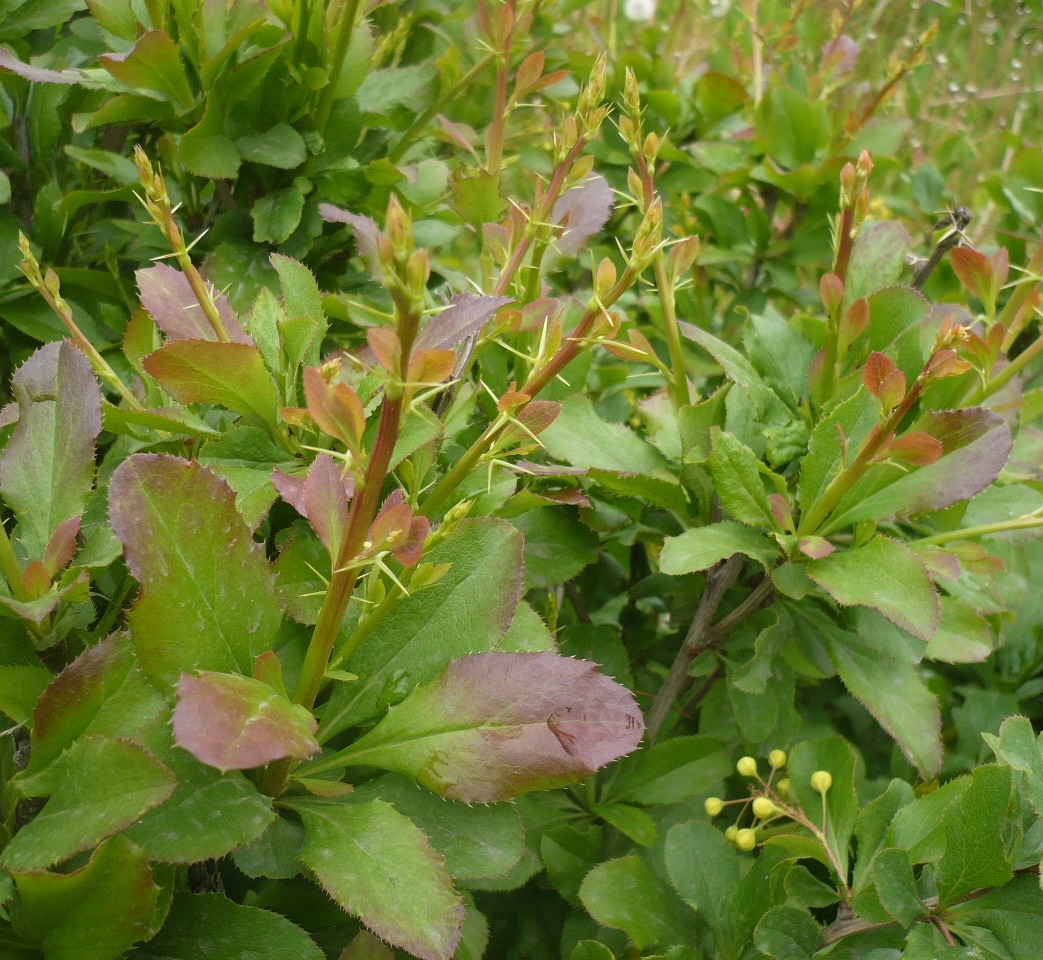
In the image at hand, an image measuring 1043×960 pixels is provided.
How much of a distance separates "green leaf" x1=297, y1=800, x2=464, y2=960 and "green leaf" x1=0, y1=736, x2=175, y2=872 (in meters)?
0.13

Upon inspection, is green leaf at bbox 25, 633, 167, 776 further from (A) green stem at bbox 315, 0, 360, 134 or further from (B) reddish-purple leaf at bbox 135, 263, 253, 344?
(A) green stem at bbox 315, 0, 360, 134

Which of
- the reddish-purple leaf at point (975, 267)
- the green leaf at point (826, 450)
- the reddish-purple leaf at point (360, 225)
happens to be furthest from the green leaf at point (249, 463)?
the reddish-purple leaf at point (975, 267)

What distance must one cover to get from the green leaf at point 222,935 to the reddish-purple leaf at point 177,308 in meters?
0.43

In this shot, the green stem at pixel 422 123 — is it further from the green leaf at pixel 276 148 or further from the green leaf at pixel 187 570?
the green leaf at pixel 187 570

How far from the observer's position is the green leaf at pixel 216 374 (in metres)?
0.72

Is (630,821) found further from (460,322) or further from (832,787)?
(460,322)

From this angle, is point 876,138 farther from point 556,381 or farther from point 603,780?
point 603,780

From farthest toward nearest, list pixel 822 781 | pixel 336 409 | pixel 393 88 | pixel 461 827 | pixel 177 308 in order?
1. pixel 393 88
2. pixel 822 781
3. pixel 177 308
4. pixel 461 827
5. pixel 336 409

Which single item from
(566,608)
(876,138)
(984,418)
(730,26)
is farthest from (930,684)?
(730,26)

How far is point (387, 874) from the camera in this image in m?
0.62

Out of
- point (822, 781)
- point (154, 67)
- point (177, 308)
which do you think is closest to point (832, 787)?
point (822, 781)

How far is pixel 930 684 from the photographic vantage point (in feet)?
4.76

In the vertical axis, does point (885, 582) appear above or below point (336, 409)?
below

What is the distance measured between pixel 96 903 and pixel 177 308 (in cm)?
46
